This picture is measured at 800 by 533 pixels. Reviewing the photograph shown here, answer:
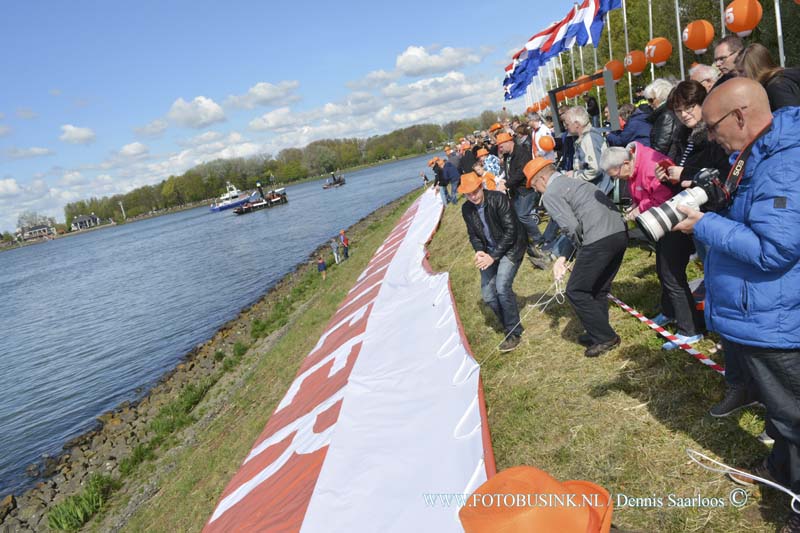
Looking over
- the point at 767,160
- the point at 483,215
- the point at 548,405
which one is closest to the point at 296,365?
the point at 483,215

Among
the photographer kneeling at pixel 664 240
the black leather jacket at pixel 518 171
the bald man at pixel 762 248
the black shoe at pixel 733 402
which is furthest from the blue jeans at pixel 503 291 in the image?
the bald man at pixel 762 248

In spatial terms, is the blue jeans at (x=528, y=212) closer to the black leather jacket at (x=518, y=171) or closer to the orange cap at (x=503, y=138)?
the black leather jacket at (x=518, y=171)

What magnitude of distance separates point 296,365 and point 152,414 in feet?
20.0

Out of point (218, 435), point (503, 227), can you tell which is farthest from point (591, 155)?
point (218, 435)

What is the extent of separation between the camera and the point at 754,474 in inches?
125

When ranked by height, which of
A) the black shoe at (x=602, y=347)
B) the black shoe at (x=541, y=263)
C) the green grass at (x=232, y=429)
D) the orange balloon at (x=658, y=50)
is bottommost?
the green grass at (x=232, y=429)

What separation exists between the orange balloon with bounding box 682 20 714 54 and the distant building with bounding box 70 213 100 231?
221486mm

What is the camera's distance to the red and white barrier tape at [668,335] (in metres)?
4.21

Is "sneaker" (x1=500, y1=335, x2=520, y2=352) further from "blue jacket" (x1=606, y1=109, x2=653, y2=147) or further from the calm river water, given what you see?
the calm river water

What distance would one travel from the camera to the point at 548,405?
4875 millimetres

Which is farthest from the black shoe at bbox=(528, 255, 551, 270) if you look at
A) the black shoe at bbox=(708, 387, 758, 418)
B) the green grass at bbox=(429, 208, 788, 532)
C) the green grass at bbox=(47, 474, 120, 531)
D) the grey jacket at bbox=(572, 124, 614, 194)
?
the green grass at bbox=(47, 474, 120, 531)

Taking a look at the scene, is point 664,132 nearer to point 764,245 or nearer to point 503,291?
point 503,291

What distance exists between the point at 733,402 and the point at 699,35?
11790 millimetres

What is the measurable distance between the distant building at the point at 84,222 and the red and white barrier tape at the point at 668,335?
735 ft
